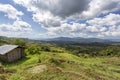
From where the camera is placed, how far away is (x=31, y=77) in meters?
21.7

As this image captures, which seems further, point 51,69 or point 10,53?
point 10,53

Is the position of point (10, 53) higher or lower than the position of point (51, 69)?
lower

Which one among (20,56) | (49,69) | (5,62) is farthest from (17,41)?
(49,69)

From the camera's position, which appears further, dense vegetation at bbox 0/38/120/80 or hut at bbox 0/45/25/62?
hut at bbox 0/45/25/62

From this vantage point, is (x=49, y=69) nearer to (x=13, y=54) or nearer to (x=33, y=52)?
(x=13, y=54)

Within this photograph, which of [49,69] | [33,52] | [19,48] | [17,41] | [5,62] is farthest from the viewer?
[17,41]

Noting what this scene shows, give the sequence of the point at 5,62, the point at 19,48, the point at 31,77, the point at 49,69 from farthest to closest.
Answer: the point at 19,48, the point at 5,62, the point at 49,69, the point at 31,77

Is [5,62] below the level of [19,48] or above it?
below

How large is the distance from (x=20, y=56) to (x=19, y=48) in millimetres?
2592

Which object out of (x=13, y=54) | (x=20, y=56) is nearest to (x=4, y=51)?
(x=13, y=54)

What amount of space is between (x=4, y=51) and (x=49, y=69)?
25084mm

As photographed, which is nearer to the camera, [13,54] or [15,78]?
[15,78]

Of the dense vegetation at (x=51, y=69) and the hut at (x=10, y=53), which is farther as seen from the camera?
the hut at (x=10, y=53)

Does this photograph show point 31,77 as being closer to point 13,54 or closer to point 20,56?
point 13,54
